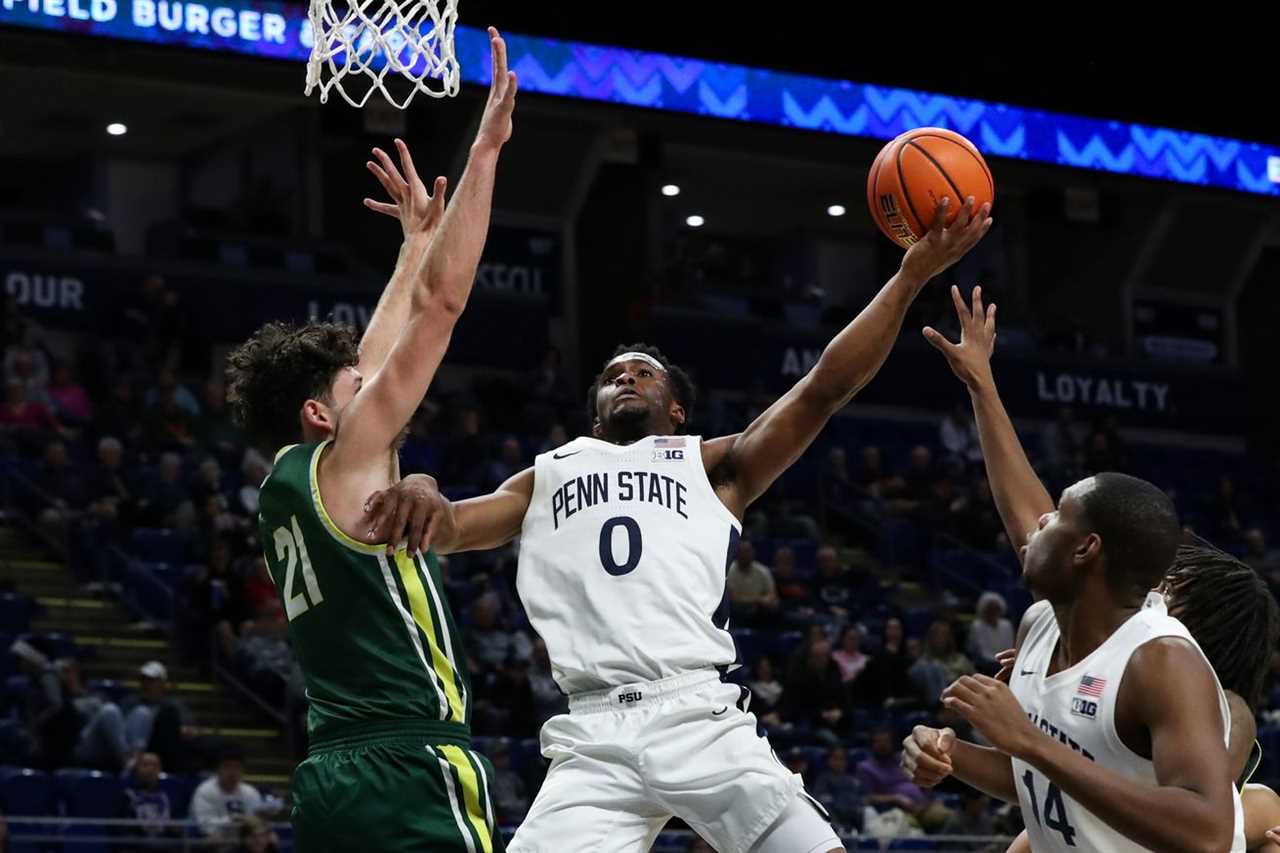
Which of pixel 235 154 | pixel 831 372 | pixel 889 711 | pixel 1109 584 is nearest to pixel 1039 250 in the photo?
pixel 235 154

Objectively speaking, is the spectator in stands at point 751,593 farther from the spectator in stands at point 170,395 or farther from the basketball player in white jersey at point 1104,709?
the basketball player in white jersey at point 1104,709

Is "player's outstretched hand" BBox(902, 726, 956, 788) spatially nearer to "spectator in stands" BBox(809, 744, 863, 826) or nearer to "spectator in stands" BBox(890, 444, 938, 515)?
"spectator in stands" BBox(809, 744, 863, 826)

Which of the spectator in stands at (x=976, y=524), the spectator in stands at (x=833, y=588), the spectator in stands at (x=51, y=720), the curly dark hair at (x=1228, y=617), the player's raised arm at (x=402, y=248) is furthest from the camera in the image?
the spectator in stands at (x=976, y=524)

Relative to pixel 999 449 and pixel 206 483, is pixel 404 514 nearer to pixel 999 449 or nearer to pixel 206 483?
pixel 999 449

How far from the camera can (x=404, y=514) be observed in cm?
439

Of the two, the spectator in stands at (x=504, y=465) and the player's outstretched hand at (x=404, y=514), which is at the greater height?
the spectator in stands at (x=504, y=465)

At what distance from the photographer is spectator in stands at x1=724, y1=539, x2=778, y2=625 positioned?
15.0 metres

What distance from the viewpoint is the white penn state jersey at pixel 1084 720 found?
3.82m

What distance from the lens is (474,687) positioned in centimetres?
1316

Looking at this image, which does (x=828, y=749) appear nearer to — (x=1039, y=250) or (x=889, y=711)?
(x=889, y=711)

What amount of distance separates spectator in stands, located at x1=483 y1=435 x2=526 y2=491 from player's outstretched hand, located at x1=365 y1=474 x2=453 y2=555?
434 inches

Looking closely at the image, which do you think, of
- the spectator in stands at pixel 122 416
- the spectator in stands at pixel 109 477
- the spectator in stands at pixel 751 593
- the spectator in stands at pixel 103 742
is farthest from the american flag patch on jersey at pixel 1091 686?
the spectator in stands at pixel 122 416

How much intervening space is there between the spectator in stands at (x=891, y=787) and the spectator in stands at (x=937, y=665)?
1257 mm

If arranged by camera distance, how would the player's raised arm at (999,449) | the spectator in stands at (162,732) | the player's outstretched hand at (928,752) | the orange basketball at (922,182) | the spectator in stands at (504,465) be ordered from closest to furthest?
the player's outstretched hand at (928,752) < the player's raised arm at (999,449) < the orange basketball at (922,182) < the spectator in stands at (162,732) < the spectator in stands at (504,465)
